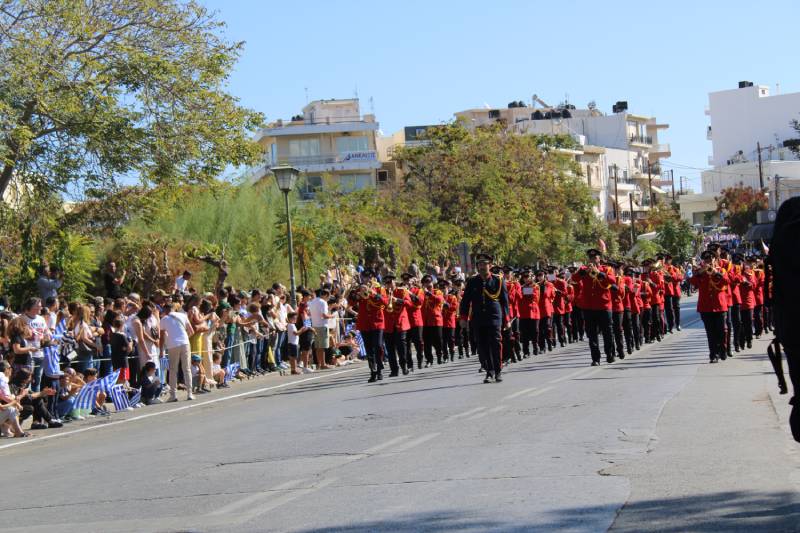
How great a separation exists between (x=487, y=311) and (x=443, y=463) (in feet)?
32.3

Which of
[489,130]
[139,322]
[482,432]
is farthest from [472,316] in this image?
[489,130]

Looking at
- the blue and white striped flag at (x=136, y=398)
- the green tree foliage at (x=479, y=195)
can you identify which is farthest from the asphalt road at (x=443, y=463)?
the green tree foliage at (x=479, y=195)

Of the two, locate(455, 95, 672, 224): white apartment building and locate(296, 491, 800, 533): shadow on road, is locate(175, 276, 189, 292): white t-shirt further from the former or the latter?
locate(455, 95, 672, 224): white apartment building

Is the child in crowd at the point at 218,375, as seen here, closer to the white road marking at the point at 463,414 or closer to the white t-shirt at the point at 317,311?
the white t-shirt at the point at 317,311

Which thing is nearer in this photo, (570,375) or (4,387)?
(4,387)

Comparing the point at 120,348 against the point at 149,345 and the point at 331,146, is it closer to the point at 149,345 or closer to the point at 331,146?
the point at 149,345

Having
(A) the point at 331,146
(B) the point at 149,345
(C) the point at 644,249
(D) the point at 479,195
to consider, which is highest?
(A) the point at 331,146

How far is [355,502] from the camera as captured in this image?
28.6ft

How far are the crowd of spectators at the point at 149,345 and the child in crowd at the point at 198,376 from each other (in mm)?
19

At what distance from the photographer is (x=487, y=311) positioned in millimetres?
20141

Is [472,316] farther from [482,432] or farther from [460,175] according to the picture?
[460,175]

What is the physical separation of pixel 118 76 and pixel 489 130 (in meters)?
36.5

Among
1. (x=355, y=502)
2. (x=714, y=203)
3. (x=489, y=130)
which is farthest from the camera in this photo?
(x=714, y=203)

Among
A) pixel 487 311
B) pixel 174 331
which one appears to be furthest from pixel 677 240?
pixel 174 331
